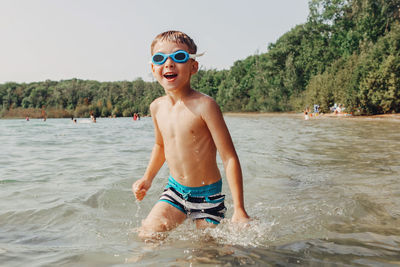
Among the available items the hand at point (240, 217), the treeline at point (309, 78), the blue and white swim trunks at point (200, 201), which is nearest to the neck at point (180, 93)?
the blue and white swim trunks at point (200, 201)

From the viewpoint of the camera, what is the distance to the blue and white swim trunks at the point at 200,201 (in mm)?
2814

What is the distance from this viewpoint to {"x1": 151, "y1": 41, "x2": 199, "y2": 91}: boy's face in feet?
8.57

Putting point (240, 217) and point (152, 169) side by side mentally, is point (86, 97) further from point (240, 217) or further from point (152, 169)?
point (240, 217)

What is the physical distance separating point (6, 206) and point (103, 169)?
277 centimetres

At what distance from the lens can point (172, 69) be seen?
2615 millimetres

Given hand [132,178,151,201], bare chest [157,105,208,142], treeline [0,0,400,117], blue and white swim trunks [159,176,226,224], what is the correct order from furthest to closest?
treeline [0,0,400,117] → hand [132,178,151,201] → blue and white swim trunks [159,176,226,224] → bare chest [157,105,208,142]

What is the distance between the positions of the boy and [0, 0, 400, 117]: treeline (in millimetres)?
28641

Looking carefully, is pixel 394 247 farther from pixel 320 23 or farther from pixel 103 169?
pixel 320 23

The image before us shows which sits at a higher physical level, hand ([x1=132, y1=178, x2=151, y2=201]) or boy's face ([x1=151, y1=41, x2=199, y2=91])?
boy's face ([x1=151, y1=41, x2=199, y2=91])

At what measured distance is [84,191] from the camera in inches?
202

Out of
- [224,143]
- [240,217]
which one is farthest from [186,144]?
[240,217]

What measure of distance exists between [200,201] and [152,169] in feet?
1.93

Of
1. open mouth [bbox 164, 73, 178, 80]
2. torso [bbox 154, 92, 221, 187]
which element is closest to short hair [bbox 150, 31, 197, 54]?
open mouth [bbox 164, 73, 178, 80]

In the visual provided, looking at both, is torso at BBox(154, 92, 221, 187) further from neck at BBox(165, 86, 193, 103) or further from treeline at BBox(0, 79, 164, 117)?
treeline at BBox(0, 79, 164, 117)
